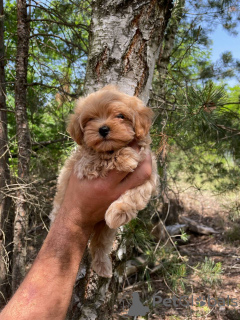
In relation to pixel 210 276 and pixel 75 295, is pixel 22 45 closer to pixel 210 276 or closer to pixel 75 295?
pixel 75 295

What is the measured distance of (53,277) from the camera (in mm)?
1942

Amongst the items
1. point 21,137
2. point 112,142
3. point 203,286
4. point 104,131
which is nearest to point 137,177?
point 112,142

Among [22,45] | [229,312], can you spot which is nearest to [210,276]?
[229,312]

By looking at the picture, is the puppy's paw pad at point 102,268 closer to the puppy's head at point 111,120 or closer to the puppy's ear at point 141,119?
the puppy's head at point 111,120

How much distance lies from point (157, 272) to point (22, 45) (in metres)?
5.47

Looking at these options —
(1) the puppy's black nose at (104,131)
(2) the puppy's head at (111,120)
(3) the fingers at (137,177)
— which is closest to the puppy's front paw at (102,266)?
(3) the fingers at (137,177)

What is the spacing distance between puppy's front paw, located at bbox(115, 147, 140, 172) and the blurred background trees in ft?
2.22

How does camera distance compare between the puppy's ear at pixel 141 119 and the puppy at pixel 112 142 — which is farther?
the puppy's ear at pixel 141 119

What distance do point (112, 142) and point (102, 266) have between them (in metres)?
1.16

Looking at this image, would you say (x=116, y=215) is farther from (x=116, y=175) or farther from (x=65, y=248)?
(x=65, y=248)

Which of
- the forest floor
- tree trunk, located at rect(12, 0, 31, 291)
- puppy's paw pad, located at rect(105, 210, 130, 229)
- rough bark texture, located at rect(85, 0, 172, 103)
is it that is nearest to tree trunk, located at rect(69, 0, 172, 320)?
rough bark texture, located at rect(85, 0, 172, 103)

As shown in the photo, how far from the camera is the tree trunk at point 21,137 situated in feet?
14.3

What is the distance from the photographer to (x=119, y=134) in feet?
7.30

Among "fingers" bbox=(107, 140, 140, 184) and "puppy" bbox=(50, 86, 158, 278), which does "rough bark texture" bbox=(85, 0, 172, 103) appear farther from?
"fingers" bbox=(107, 140, 140, 184)
